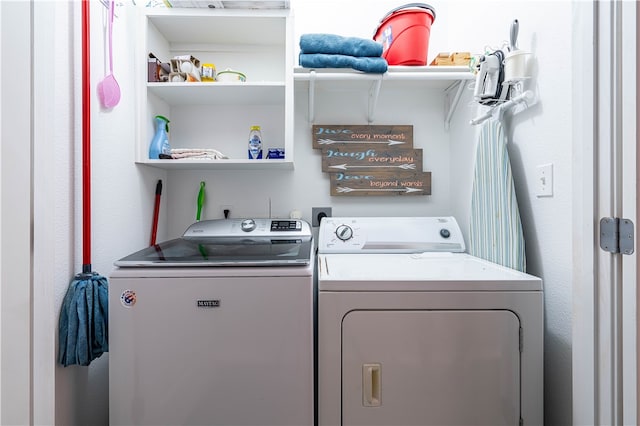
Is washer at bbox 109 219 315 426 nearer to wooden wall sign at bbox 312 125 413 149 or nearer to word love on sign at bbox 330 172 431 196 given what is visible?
word love on sign at bbox 330 172 431 196

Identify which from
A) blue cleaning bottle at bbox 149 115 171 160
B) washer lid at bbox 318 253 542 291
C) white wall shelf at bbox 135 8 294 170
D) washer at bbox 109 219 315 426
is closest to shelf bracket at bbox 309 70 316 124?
white wall shelf at bbox 135 8 294 170

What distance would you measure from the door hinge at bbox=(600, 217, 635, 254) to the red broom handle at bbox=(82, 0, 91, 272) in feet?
5.58

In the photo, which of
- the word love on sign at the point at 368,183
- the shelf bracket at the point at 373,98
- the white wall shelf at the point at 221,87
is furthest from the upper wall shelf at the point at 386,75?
the word love on sign at the point at 368,183

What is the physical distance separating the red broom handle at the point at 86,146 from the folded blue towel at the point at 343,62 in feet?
3.06

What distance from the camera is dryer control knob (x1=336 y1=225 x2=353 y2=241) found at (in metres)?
1.74

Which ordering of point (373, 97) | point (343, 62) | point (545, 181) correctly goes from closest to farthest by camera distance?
1. point (545, 181)
2. point (343, 62)
3. point (373, 97)

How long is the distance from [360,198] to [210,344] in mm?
1275

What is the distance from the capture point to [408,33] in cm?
169

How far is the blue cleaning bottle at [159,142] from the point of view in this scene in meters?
1.67

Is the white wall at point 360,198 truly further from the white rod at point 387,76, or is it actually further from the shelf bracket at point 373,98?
the white rod at point 387,76

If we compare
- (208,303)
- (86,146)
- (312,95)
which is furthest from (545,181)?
(86,146)

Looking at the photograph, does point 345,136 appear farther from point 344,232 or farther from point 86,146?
point 86,146

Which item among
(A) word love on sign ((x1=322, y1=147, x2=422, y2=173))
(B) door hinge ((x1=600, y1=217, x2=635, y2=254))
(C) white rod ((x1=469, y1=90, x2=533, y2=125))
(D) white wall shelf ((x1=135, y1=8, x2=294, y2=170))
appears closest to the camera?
(B) door hinge ((x1=600, y1=217, x2=635, y2=254))

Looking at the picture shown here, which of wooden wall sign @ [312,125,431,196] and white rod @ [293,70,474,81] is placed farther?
wooden wall sign @ [312,125,431,196]
